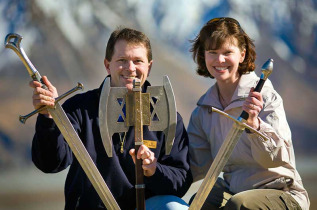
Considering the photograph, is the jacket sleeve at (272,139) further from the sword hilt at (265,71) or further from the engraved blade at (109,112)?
the engraved blade at (109,112)

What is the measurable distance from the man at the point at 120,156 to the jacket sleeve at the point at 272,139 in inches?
11.7

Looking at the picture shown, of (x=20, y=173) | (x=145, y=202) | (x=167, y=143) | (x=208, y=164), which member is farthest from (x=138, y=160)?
(x=20, y=173)

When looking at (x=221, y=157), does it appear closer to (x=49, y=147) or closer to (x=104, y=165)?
(x=104, y=165)

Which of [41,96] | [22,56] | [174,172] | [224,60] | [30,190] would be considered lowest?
[174,172]

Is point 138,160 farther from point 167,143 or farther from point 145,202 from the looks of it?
point 145,202

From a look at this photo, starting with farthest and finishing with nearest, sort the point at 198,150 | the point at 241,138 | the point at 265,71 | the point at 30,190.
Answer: the point at 30,190 < the point at 198,150 < the point at 241,138 < the point at 265,71

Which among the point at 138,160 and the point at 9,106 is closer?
the point at 138,160

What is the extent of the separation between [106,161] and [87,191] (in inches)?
5.3

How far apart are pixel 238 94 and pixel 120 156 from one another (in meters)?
0.58

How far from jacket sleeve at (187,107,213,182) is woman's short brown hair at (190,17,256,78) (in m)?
0.28

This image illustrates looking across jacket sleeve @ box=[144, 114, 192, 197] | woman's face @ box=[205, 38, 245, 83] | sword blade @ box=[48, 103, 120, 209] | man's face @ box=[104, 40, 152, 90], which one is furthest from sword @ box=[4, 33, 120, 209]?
woman's face @ box=[205, 38, 245, 83]

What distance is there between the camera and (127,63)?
242 centimetres

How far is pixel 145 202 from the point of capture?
2354mm

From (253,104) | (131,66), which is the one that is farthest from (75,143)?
(253,104)
